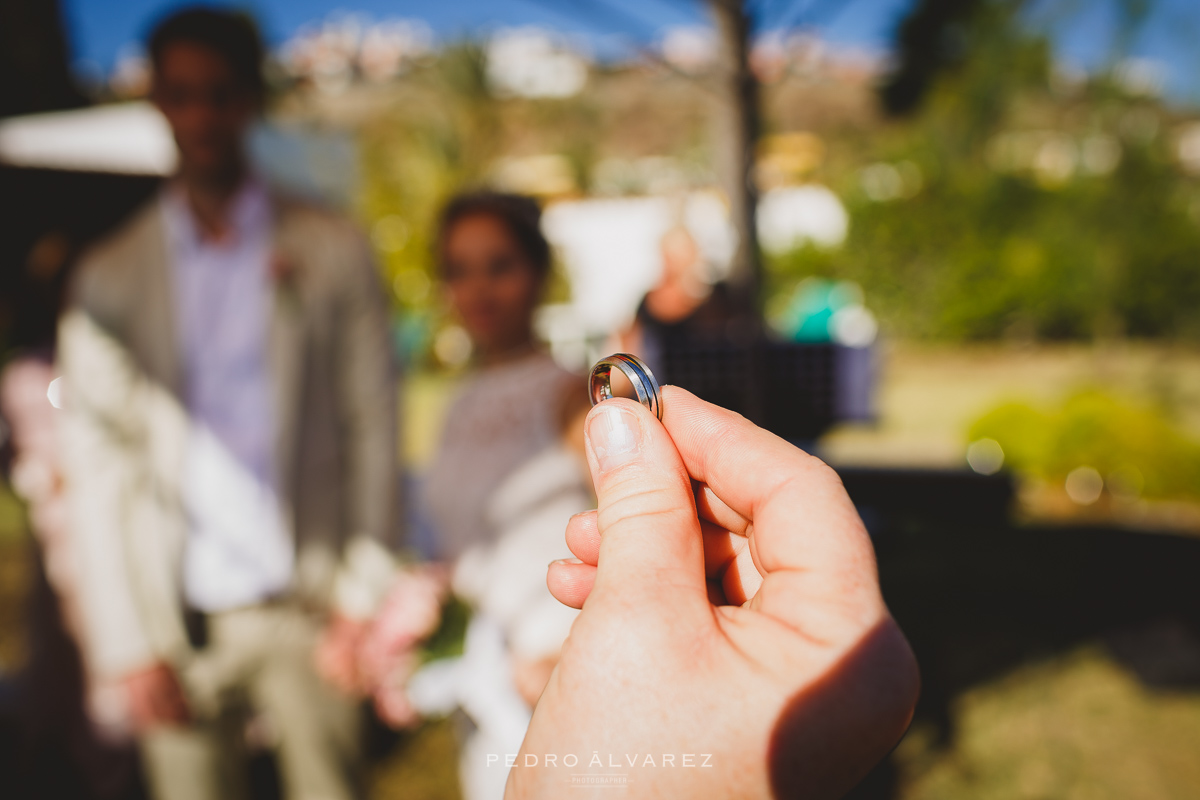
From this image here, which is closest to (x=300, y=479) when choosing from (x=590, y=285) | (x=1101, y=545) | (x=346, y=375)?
(x=346, y=375)

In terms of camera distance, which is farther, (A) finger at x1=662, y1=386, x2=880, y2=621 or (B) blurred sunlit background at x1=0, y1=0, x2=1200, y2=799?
(B) blurred sunlit background at x1=0, y1=0, x2=1200, y2=799

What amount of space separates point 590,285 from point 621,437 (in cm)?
2111

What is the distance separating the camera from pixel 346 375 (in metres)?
2.39

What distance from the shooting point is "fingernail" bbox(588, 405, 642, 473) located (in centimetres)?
81

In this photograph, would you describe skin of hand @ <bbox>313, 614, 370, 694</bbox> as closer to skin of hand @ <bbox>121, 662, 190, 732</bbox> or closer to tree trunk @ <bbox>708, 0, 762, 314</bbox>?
skin of hand @ <bbox>121, 662, 190, 732</bbox>

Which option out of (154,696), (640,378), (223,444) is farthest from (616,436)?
(154,696)

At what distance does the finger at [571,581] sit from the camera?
887mm

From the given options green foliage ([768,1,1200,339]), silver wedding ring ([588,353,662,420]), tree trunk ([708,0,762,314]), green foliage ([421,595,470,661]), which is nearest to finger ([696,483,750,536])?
silver wedding ring ([588,353,662,420])

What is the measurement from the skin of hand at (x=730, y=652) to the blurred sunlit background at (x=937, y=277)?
2195mm

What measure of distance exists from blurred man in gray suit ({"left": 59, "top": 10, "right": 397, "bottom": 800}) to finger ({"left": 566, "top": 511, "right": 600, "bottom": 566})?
1617 mm

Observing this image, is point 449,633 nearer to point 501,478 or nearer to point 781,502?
point 501,478

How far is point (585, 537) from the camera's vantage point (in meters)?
0.91

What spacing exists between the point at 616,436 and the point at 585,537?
171mm

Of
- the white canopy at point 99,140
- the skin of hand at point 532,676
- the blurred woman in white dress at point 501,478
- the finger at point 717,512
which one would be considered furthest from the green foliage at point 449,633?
the white canopy at point 99,140
